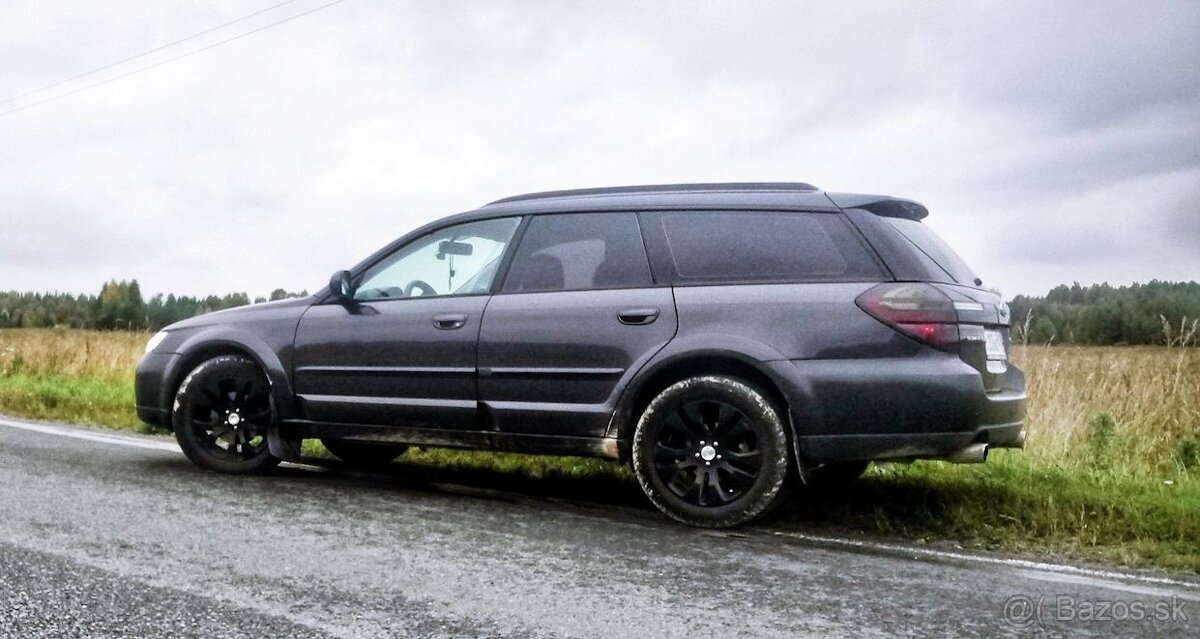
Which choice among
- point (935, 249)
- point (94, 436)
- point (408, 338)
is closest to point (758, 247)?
point (935, 249)

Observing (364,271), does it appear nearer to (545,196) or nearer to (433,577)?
(545,196)

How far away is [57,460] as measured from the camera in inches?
288

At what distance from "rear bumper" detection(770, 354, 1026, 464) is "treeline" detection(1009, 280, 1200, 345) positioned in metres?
2.28

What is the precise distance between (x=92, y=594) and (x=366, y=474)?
3308 mm

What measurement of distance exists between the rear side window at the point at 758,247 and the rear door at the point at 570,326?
0.18 meters

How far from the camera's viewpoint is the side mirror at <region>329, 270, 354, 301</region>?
675 centimetres

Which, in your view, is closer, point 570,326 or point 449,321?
point 570,326

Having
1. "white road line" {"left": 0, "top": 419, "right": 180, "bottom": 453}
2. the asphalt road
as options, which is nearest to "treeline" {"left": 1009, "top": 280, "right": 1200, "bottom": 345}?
the asphalt road

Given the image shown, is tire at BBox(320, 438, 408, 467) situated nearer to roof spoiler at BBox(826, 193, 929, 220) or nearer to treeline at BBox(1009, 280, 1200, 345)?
roof spoiler at BBox(826, 193, 929, 220)

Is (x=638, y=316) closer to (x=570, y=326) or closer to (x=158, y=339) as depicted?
(x=570, y=326)

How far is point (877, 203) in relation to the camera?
5746 millimetres

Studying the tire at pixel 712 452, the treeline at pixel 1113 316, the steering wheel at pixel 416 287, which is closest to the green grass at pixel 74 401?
the steering wheel at pixel 416 287

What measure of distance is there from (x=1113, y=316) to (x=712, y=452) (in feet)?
37.9

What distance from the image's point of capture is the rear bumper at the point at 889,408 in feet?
17.3
